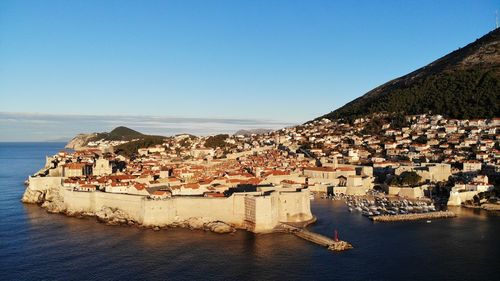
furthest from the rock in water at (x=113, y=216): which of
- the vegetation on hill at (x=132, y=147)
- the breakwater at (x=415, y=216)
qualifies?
the vegetation on hill at (x=132, y=147)

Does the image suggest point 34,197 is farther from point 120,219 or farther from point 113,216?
point 120,219

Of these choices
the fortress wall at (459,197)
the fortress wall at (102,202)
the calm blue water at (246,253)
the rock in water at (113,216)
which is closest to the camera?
the calm blue water at (246,253)

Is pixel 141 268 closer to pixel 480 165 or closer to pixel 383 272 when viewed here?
pixel 383 272

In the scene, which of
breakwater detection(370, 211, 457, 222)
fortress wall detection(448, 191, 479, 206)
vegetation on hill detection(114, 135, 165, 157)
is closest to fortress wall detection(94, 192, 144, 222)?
breakwater detection(370, 211, 457, 222)

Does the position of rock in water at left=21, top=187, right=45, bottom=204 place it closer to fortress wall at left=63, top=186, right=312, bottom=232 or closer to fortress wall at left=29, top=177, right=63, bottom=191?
fortress wall at left=29, top=177, right=63, bottom=191

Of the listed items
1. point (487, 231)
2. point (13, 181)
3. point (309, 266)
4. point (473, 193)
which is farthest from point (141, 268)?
point (13, 181)

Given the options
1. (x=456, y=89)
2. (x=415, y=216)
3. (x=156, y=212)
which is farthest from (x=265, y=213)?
(x=456, y=89)

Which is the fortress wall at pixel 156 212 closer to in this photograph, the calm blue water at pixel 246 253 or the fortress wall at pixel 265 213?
the calm blue water at pixel 246 253
